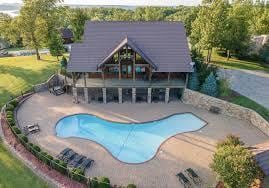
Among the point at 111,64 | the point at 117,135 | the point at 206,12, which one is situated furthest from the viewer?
the point at 206,12

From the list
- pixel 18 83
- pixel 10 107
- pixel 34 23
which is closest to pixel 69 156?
pixel 10 107

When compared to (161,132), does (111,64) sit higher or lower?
higher

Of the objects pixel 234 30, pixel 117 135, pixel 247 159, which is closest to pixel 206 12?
pixel 234 30

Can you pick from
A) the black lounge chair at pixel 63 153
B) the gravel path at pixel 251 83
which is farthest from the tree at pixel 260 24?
the black lounge chair at pixel 63 153

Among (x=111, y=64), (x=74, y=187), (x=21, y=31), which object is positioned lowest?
(x=74, y=187)

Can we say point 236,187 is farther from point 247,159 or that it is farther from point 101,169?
point 101,169

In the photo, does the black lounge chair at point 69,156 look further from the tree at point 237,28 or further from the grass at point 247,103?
the tree at point 237,28

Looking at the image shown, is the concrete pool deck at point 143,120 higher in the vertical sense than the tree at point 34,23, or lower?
lower
